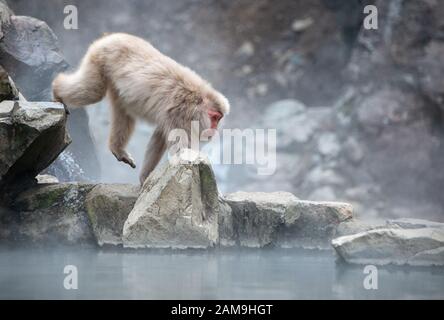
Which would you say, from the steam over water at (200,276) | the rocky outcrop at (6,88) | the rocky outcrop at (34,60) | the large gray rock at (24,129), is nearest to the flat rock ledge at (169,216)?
the steam over water at (200,276)

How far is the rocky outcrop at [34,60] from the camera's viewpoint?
809 cm

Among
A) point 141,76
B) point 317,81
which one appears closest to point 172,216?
point 141,76

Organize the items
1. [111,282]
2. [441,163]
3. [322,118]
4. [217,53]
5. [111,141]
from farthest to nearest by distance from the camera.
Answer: [217,53]
[322,118]
[441,163]
[111,141]
[111,282]

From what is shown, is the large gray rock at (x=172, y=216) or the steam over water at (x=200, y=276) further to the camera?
the large gray rock at (x=172, y=216)

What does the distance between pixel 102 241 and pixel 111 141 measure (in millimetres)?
1153

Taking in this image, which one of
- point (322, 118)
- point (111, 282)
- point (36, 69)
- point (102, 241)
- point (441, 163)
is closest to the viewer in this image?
point (111, 282)

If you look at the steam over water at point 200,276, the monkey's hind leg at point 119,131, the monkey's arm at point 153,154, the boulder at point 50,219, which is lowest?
the steam over water at point 200,276

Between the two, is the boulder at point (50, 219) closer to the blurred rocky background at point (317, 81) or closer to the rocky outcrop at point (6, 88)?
the rocky outcrop at point (6, 88)

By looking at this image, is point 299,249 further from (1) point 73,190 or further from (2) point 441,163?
(2) point 441,163

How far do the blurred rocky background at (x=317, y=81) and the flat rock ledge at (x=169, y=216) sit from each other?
251 inches

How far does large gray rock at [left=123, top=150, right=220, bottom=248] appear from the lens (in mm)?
6512

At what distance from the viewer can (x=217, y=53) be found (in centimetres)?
1711

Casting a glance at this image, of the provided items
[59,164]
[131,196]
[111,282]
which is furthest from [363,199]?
[111,282]

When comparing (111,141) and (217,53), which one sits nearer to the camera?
(111,141)
